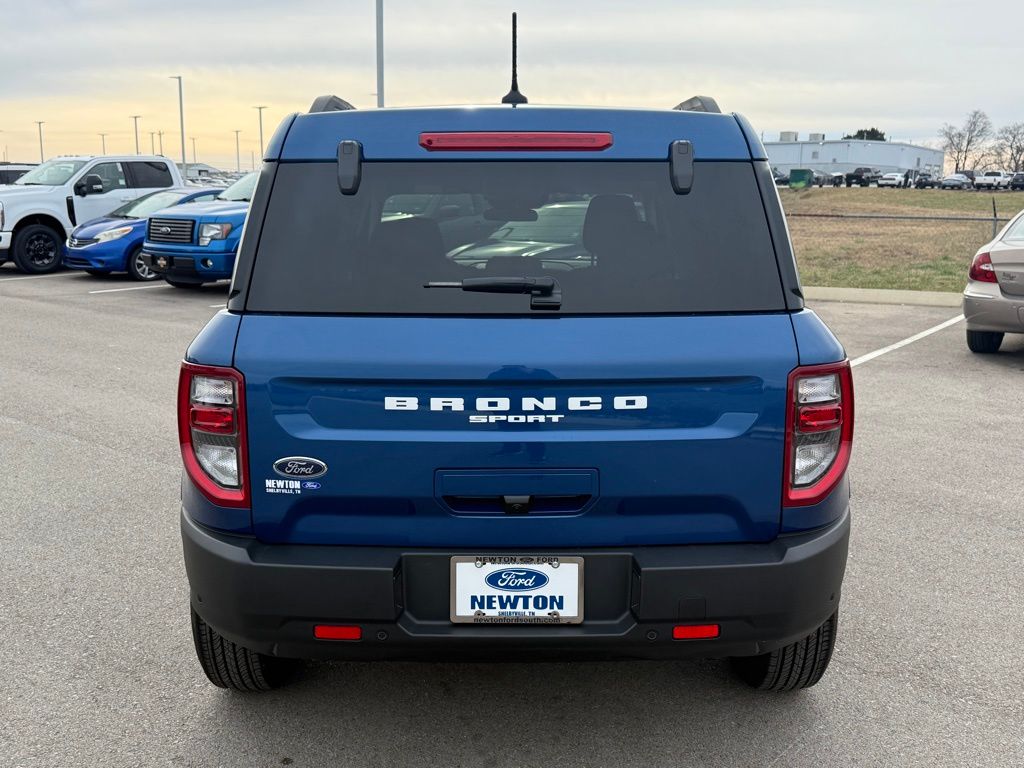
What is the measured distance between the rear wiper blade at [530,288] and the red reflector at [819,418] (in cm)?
71

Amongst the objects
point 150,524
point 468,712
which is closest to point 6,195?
point 150,524

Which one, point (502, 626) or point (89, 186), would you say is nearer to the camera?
point (502, 626)

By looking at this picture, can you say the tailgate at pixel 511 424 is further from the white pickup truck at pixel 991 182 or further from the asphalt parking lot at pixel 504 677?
the white pickup truck at pixel 991 182

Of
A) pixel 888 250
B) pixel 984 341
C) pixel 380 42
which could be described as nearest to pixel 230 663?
pixel 984 341

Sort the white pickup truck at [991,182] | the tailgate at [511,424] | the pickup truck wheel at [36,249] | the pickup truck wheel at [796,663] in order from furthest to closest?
the white pickup truck at [991,182] < the pickup truck wheel at [36,249] < the pickup truck wheel at [796,663] < the tailgate at [511,424]

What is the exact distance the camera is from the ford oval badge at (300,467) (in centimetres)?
263

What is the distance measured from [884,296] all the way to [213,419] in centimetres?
1353

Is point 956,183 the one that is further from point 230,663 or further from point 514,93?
point 230,663

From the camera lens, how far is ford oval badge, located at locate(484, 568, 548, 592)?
2658 mm

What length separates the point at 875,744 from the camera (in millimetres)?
3084

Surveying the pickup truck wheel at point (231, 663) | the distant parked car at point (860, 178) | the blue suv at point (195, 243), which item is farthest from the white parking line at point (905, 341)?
the distant parked car at point (860, 178)

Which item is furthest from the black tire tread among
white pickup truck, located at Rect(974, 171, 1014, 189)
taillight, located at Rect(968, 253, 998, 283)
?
white pickup truck, located at Rect(974, 171, 1014, 189)

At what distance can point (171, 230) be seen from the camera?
1453 cm

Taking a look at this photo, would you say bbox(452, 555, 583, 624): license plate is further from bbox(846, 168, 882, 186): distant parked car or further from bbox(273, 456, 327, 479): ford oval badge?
bbox(846, 168, 882, 186): distant parked car
